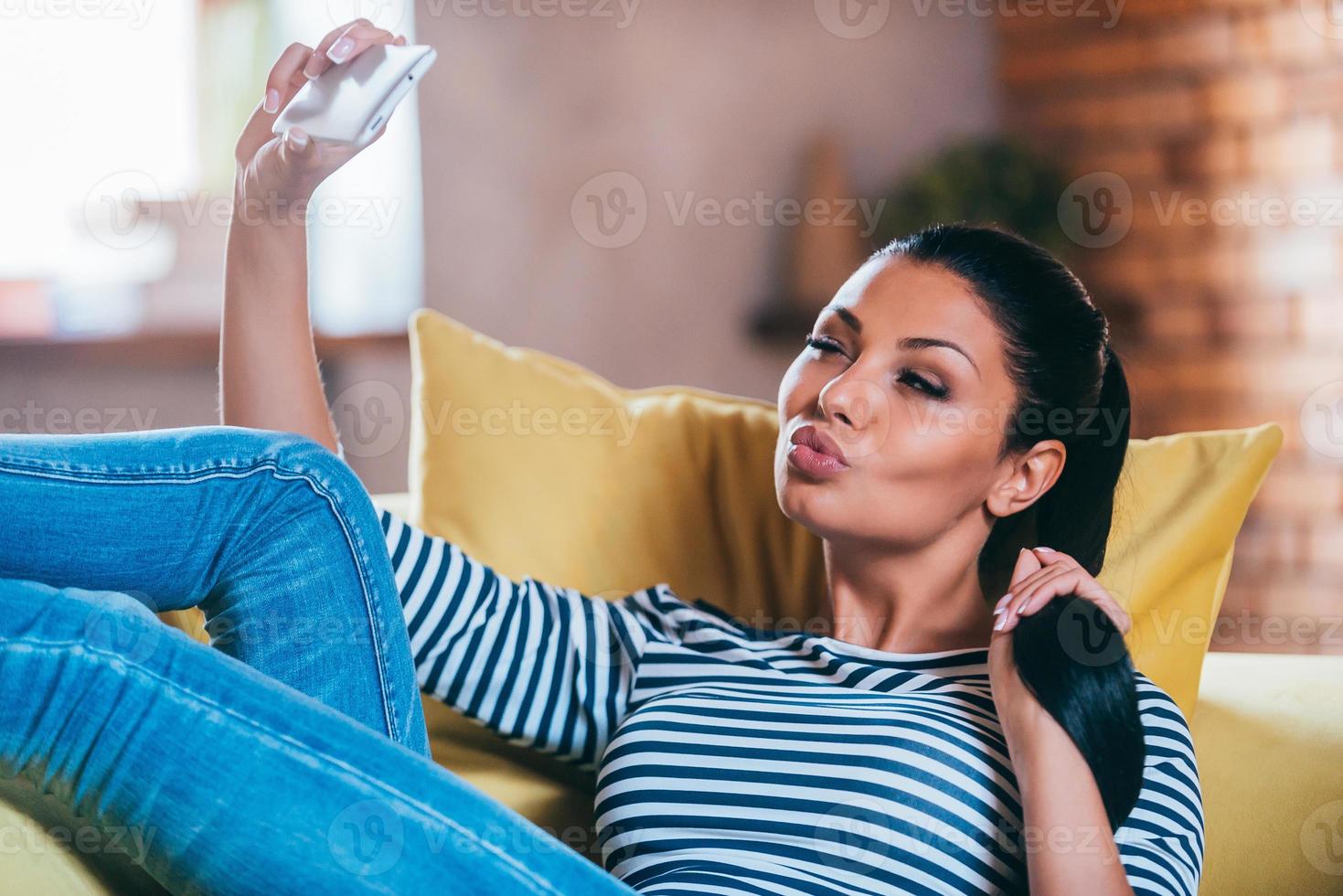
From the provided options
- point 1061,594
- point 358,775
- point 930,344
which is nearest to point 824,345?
point 930,344

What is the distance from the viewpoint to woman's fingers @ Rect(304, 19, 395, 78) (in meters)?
0.93

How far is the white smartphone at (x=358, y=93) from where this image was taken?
0.91 metres

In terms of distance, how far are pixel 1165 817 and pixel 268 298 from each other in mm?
824

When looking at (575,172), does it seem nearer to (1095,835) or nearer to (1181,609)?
(1181,609)

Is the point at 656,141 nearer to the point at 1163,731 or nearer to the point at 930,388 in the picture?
the point at 930,388

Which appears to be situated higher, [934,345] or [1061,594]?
[934,345]

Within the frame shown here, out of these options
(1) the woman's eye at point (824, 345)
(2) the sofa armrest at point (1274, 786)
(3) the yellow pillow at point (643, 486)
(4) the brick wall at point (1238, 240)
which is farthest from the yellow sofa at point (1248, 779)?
(4) the brick wall at point (1238, 240)

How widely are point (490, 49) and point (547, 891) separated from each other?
86.6 inches

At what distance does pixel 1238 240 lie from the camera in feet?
8.49

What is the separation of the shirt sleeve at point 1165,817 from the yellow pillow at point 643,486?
242 mm

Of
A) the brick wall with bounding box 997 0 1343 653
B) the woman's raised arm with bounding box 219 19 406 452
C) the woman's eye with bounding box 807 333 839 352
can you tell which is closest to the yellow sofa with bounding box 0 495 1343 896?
the woman's raised arm with bounding box 219 19 406 452

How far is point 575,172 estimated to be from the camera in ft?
8.84

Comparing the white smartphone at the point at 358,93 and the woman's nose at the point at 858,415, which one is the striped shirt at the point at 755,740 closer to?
the woman's nose at the point at 858,415

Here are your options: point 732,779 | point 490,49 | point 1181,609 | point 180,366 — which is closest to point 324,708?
point 732,779
